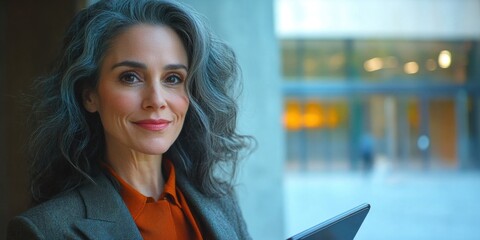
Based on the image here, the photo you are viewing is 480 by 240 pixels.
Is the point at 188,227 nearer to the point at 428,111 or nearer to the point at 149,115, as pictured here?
the point at 149,115

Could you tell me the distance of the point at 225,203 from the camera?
2.04 meters

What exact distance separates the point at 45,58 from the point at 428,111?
1622cm

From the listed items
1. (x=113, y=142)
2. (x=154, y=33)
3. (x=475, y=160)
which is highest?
(x=154, y=33)

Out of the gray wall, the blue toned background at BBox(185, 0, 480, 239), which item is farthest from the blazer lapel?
the blue toned background at BBox(185, 0, 480, 239)

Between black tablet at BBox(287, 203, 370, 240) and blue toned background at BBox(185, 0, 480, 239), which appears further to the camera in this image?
blue toned background at BBox(185, 0, 480, 239)

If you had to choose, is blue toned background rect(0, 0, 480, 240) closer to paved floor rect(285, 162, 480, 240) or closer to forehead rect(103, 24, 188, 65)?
paved floor rect(285, 162, 480, 240)

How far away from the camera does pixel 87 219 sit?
1598mm

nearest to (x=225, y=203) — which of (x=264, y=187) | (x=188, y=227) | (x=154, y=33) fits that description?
(x=188, y=227)

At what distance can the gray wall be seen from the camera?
169 inches

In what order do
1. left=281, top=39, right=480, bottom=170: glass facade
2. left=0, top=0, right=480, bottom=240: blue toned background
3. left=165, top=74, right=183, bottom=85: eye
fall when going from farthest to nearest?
Result: left=281, top=39, right=480, bottom=170: glass facade → left=0, top=0, right=480, bottom=240: blue toned background → left=165, top=74, right=183, bottom=85: eye

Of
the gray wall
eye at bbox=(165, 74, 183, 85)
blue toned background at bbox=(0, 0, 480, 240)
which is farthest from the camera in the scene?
blue toned background at bbox=(0, 0, 480, 240)

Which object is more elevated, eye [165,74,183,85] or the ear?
eye [165,74,183,85]

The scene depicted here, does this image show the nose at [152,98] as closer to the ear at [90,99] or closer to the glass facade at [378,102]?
the ear at [90,99]

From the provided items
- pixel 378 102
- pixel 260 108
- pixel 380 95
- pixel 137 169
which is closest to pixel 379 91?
pixel 380 95
